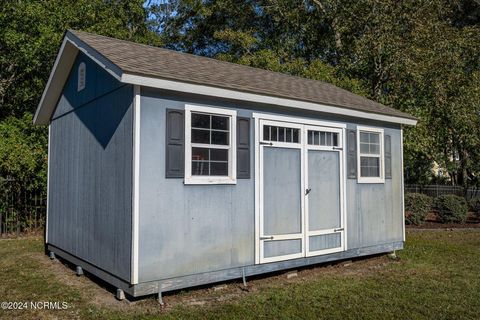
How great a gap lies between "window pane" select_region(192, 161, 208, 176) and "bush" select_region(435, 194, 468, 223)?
1060 centimetres

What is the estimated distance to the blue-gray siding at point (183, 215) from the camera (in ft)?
16.6

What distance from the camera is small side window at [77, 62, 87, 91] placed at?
679cm

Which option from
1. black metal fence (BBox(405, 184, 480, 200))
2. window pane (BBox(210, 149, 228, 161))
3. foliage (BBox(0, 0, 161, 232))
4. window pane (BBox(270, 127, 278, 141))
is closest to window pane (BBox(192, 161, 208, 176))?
window pane (BBox(210, 149, 228, 161))

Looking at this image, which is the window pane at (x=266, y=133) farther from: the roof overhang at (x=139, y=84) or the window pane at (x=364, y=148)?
the window pane at (x=364, y=148)

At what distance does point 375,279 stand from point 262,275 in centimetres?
176

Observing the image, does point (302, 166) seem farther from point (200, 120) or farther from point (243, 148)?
point (200, 120)

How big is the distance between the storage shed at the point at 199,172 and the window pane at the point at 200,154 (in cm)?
1

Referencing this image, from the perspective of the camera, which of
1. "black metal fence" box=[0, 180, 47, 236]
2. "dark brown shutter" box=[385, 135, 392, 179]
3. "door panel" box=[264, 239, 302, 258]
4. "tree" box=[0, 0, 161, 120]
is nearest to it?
"door panel" box=[264, 239, 302, 258]

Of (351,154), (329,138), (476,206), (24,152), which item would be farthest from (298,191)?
(476,206)

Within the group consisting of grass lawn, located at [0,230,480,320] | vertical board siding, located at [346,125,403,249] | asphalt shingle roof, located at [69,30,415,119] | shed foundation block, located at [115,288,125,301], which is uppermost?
asphalt shingle roof, located at [69,30,415,119]

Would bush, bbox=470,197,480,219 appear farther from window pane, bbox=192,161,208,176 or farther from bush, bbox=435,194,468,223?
window pane, bbox=192,161,208,176

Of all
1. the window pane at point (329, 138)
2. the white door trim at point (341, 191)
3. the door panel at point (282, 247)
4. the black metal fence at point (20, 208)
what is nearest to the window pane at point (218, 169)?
the door panel at point (282, 247)

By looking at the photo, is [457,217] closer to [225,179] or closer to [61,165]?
[225,179]

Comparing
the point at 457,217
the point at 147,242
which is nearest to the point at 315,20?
the point at 457,217
